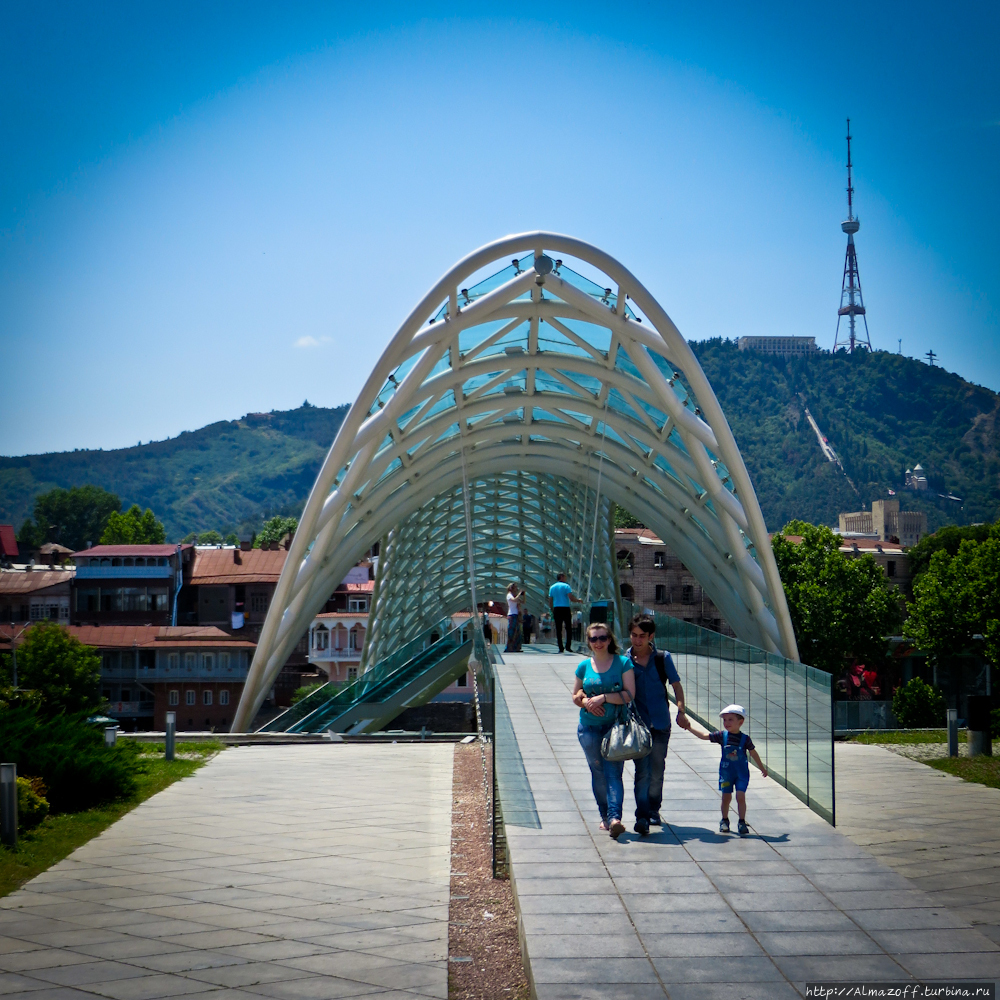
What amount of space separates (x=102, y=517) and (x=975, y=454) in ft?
483

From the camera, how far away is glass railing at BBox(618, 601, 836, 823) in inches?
447

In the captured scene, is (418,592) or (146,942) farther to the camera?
(418,592)

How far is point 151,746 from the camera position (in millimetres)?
20141

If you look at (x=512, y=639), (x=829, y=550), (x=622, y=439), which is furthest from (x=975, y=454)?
(x=512, y=639)

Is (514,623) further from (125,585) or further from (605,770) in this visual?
(125,585)

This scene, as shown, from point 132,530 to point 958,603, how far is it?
276ft

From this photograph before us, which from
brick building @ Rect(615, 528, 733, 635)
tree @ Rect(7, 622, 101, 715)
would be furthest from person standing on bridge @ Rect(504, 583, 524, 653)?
brick building @ Rect(615, 528, 733, 635)

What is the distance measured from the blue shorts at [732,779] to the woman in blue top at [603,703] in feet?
3.19

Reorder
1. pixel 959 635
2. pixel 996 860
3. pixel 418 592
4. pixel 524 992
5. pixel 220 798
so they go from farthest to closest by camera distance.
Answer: pixel 418 592
pixel 959 635
pixel 220 798
pixel 996 860
pixel 524 992

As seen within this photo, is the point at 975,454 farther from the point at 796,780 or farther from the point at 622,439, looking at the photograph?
the point at 796,780

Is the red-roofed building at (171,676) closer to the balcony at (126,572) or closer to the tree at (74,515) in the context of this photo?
the balcony at (126,572)

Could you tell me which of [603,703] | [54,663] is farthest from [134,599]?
[603,703]

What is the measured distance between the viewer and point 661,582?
9050 centimetres

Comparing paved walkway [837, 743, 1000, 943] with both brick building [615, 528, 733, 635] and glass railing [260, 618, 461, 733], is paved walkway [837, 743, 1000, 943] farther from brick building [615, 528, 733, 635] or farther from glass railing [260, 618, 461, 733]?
brick building [615, 528, 733, 635]
